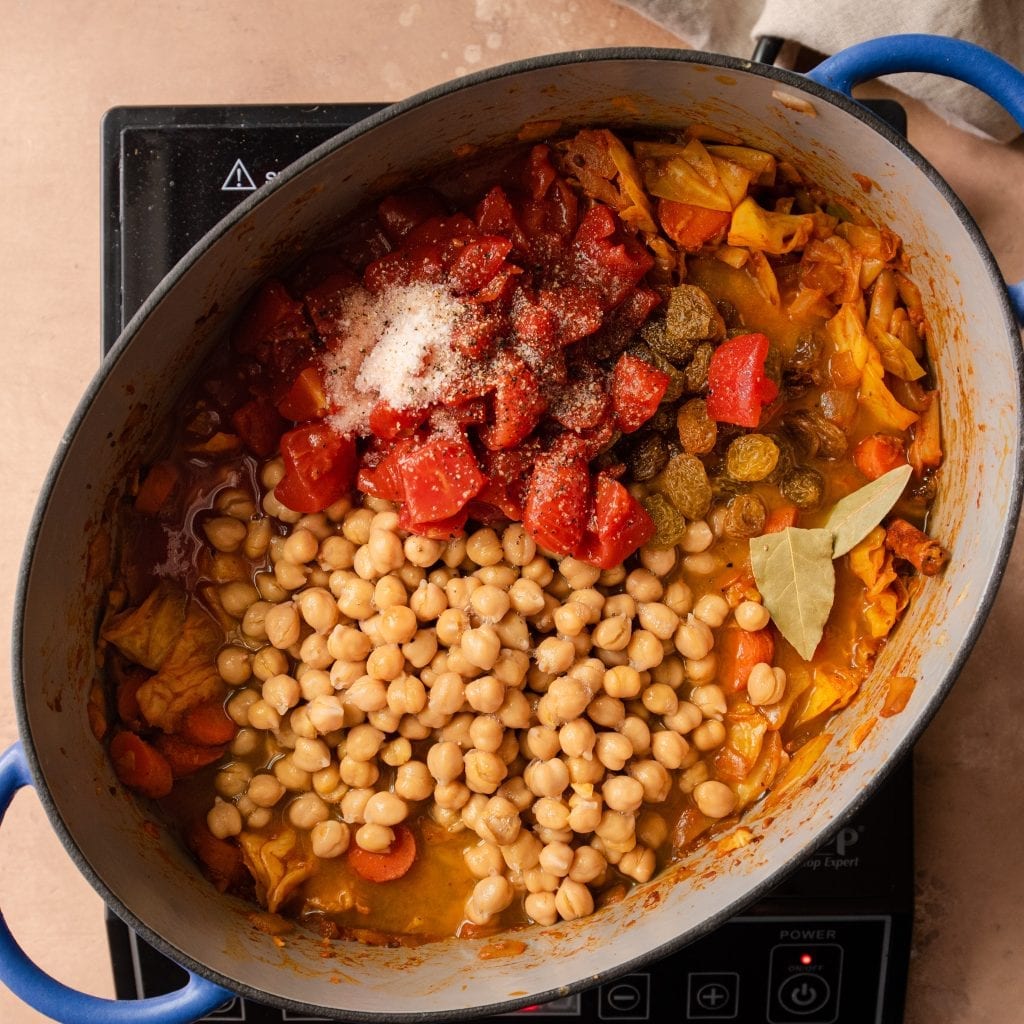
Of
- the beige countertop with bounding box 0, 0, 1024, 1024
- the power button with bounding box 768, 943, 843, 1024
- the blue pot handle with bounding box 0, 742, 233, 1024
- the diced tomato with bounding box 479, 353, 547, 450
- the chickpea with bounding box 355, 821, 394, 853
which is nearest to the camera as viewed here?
the blue pot handle with bounding box 0, 742, 233, 1024

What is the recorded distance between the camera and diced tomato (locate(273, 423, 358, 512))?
191 centimetres

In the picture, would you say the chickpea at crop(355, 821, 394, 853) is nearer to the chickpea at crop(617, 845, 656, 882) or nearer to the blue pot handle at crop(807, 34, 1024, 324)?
the chickpea at crop(617, 845, 656, 882)

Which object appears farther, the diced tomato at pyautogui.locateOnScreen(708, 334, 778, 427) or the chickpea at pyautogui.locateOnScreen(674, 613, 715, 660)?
the chickpea at pyautogui.locateOnScreen(674, 613, 715, 660)

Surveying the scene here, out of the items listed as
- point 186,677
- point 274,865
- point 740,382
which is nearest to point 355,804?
point 274,865

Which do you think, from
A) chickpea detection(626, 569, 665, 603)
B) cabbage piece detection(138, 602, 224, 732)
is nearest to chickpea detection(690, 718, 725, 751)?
chickpea detection(626, 569, 665, 603)

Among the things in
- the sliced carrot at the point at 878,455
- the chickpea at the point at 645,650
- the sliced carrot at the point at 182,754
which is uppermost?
the sliced carrot at the point at 878,455

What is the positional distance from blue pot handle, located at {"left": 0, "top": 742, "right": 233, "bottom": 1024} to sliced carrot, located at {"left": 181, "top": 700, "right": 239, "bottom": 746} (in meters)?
0.34

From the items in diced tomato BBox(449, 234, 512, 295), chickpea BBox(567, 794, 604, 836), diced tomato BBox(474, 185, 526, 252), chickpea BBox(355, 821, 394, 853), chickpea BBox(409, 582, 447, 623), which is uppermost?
diced tomato BBox(474, 185, 526, 252)

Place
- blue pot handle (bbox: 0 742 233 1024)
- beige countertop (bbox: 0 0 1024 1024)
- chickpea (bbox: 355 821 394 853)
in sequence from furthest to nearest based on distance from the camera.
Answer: beige countertop (bbox: 0 0 1024 1024) → chickpea (bbox: 355 821 394 853) → blue pot handle (bbox: 0 742 233 1024)

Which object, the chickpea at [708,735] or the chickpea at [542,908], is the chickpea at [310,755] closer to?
the chickpea at [542,908]

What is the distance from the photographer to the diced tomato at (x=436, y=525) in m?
1.92

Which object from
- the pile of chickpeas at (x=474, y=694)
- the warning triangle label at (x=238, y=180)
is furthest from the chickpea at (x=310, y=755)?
the warning triangle label at (x=238, y=180)

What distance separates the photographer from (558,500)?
6.12 ft

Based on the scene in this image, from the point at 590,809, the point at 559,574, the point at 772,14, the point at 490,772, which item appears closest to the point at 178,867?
the point at 490,772
